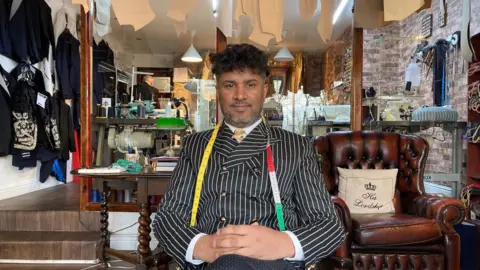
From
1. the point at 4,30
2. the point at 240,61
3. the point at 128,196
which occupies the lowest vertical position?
the point at 128,196

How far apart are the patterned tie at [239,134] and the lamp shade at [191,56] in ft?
9.90

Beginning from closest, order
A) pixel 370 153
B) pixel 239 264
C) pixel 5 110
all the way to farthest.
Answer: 1. pixel 239 264
2. pixel 370 153
3. pixel 5 110

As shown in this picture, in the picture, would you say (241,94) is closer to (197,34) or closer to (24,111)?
(24,111)

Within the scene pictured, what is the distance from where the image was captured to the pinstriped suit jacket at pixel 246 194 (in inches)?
47.4

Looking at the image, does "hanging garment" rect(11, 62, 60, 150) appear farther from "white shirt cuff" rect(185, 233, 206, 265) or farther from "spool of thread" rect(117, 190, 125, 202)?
"white shirt cuff" rect(185, 233, 206, 265)

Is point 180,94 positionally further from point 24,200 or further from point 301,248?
point 301,248

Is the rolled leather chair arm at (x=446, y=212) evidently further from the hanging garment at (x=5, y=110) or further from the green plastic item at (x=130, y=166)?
the hanging garment at (x=5, y=110)

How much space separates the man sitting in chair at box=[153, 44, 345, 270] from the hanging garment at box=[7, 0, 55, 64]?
3156 mm

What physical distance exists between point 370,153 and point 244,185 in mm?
1763

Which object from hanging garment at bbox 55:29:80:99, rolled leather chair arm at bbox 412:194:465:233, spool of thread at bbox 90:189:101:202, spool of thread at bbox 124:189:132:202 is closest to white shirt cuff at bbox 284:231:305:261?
rolled leather chair arm at bbox 412:194:465:233

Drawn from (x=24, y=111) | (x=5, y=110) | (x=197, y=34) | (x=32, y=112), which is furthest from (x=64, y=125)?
(x=197, y=34)

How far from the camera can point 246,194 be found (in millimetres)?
1254

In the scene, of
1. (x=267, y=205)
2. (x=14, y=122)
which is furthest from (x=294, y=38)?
(x=267, y=205)

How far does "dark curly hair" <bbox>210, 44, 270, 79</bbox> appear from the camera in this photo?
1292mm
